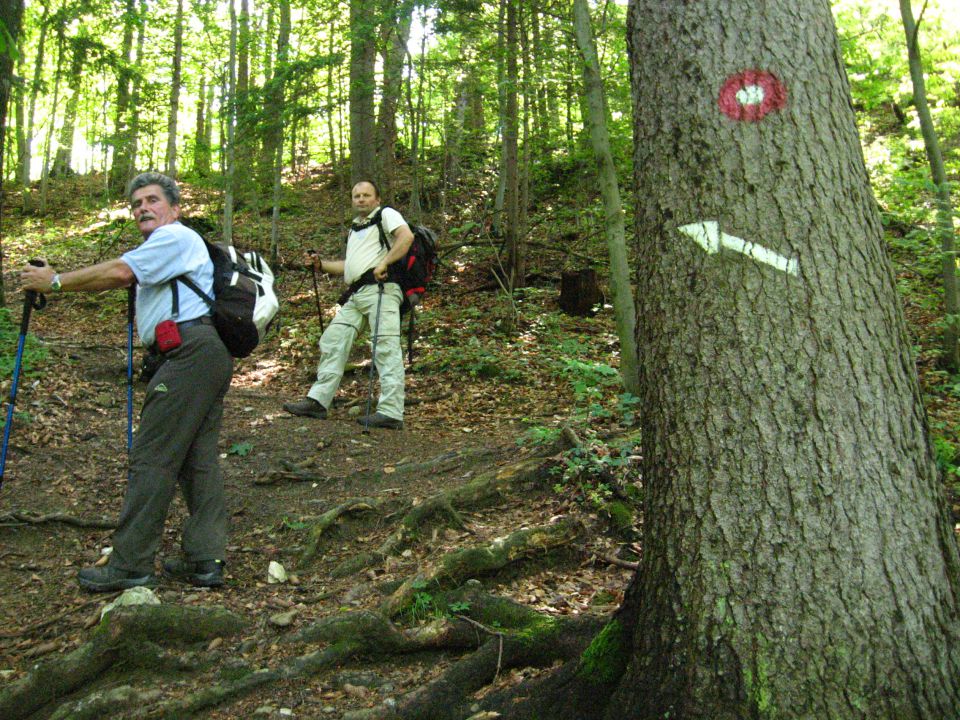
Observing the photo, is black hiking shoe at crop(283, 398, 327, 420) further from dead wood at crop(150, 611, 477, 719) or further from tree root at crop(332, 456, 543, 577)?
dead wood at crop(150, 611, 477, 719)

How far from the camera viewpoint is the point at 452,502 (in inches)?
186

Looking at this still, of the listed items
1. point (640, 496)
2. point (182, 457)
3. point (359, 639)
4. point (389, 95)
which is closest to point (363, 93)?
point (389, 95)

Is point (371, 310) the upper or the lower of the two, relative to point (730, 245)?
upper

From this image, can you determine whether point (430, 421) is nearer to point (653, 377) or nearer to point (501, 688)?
point (501, 688)

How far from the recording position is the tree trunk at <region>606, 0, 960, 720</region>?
208 centimetres

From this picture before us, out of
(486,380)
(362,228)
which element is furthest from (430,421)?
(362,228)

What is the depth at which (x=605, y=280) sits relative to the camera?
12.2 metres

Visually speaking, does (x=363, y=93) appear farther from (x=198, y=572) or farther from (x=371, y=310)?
(x=198, y=572)

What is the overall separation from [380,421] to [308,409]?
76cm

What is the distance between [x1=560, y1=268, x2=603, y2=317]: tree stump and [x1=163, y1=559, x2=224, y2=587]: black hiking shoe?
7635 mm

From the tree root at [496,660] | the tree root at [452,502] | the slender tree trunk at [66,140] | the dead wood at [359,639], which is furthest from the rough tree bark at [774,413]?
the slender tree trunk at [66,140]

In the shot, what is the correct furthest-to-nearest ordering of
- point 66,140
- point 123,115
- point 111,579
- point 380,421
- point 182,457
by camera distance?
point 66,140 < point 123,115 < point 380,421 < point 182,457 < point 111,579

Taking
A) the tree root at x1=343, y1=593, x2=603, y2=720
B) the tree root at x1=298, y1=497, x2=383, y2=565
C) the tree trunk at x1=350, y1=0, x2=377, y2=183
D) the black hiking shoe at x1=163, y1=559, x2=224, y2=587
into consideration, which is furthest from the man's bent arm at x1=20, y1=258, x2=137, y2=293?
the tree trunk at x1=350, y1=0, x2=377, y2=183

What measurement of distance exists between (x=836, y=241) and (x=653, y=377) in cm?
69
